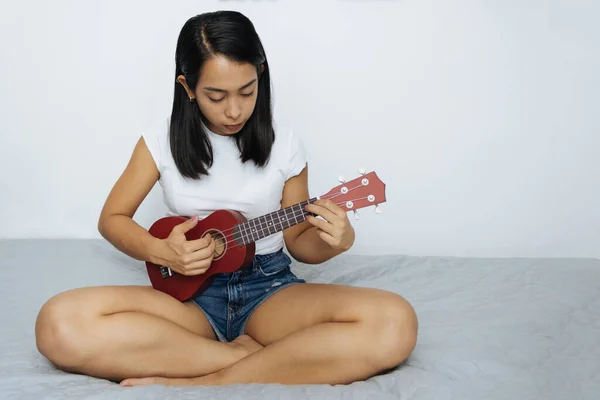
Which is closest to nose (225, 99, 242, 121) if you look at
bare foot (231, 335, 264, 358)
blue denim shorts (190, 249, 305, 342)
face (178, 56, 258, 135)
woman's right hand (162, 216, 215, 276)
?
face (178, 56, 258, 135)

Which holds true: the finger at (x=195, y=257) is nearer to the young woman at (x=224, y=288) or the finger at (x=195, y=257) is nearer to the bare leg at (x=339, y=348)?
the young woman at (x=224, y=288)

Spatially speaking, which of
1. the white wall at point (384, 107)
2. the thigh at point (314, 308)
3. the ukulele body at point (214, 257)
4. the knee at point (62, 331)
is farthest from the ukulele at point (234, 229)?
the white wall at point (384, 107)

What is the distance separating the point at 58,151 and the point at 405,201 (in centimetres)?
126

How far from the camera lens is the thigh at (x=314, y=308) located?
1671mm

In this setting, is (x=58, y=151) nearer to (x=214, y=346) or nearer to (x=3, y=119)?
(x=3, y=119)

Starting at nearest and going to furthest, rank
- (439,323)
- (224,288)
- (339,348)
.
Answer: (339,348) → (224,288) → (439,323)

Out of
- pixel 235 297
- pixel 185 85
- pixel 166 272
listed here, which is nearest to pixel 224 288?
pixel 235 297

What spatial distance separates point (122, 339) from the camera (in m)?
1.67

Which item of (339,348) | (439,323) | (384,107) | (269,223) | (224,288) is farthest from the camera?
(384,107)

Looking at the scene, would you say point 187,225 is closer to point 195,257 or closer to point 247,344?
point 195,257

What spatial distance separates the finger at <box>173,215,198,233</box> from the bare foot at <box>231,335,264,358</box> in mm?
269

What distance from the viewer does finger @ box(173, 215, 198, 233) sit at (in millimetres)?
1742

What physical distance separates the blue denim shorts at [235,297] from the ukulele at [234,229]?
0.10 feet

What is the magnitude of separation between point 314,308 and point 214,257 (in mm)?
251
